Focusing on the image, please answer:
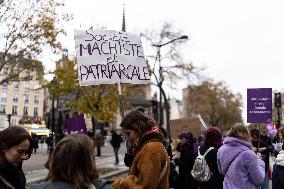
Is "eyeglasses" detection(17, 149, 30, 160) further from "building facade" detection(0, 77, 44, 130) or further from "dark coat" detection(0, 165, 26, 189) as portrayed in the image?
"building facade" detection(0, 77, 44, 130)

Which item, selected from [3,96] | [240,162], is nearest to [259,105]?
[240,162]

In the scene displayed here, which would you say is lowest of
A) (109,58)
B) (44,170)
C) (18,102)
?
(44,170)

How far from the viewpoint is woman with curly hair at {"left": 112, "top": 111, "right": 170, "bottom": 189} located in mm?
3836

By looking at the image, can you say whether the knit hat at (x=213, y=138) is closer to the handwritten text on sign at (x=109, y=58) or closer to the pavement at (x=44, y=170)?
the handwritten text on sign at (x=109, y=58)

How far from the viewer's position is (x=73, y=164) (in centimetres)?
281

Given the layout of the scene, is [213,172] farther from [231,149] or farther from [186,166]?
[186,166]

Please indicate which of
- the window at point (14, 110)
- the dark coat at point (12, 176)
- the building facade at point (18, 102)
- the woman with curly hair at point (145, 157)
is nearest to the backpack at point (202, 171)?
the woman with curly hair at point (145, 157)

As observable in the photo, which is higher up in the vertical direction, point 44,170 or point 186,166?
point 186,166

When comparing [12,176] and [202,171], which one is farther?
[202,171]

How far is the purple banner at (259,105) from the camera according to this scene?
10.2 m

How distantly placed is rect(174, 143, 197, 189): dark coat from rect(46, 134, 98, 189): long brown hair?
16.3 ft

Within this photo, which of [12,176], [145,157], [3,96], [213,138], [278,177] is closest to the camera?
[12,176]

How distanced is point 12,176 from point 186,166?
4640mm

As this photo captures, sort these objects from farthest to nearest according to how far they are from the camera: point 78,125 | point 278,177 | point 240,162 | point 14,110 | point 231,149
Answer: point 14,110 → point 78,125 → point 278,177 → point 231,149 → point 240,162
